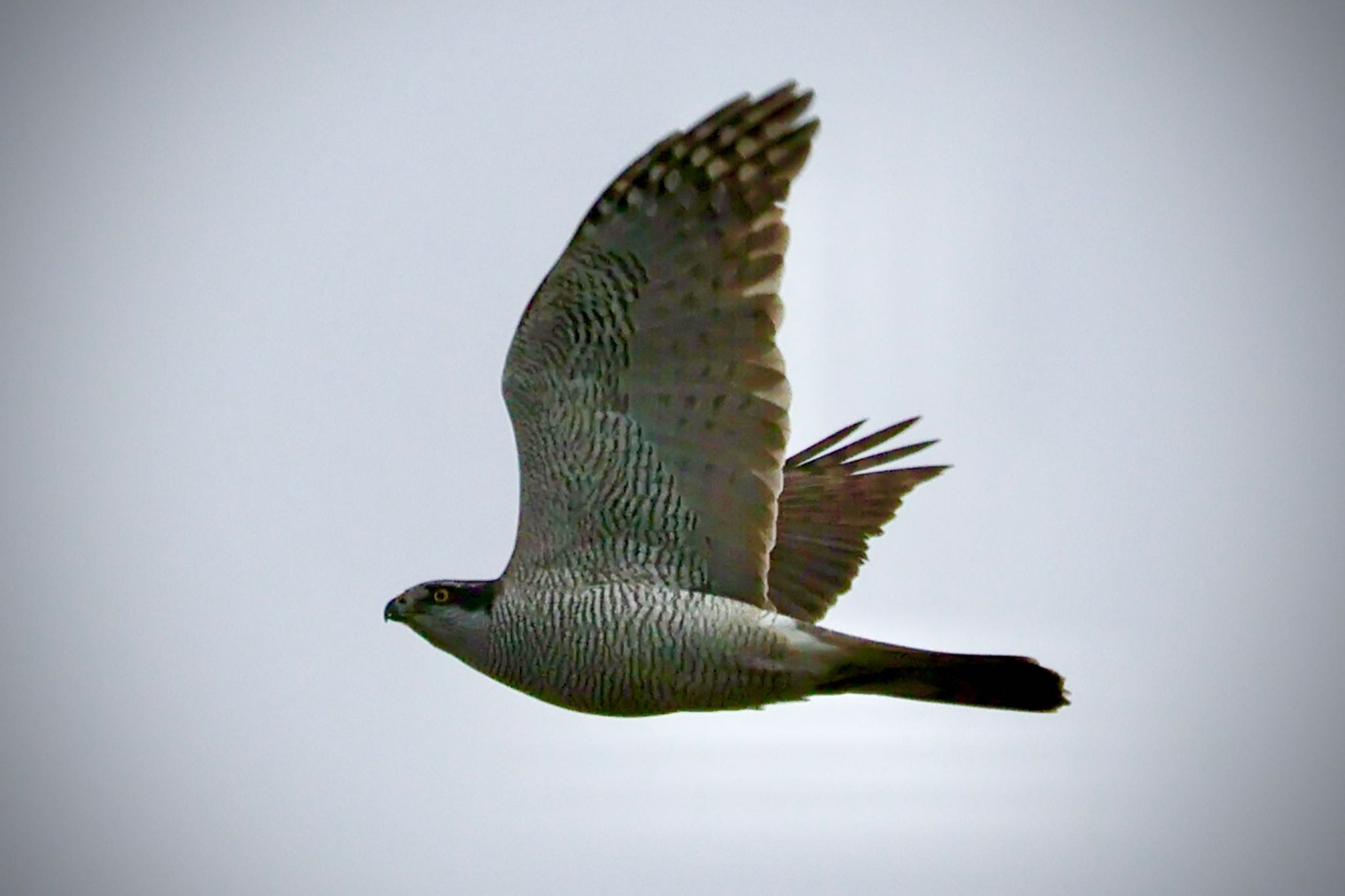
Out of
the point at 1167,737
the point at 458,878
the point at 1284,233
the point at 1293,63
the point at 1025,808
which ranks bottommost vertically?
the point at 458,878

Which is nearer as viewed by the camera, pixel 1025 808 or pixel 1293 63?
pixel 1025 808

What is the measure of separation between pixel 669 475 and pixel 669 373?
0.45 metres

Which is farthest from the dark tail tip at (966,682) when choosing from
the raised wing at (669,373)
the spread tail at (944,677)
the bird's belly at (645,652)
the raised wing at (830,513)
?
the raised wing at (830,513)

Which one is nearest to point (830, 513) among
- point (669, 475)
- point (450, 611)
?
point (669, 475)

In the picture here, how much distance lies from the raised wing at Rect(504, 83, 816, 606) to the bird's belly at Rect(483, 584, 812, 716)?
138mm

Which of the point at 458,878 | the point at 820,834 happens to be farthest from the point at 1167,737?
the point at 458,878

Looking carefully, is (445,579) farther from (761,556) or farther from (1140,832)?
(1140,832)

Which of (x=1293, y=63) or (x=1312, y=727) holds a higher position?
(x=1293, y=63)

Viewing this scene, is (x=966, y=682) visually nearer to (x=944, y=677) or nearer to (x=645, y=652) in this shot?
(x=944, y=677)

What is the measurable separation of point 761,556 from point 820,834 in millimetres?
44150

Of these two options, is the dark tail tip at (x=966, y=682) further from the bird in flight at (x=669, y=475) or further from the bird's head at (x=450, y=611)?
the bird's head at (x=450, y=611)

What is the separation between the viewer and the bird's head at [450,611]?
7.27 metres

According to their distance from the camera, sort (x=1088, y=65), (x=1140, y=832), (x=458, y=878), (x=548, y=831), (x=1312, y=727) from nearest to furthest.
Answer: (x=548, y=831), (x=458, y=878), (x=1140, y=832), (x=1312, y=727), (x=1088, y=65)

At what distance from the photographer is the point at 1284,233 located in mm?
179750
